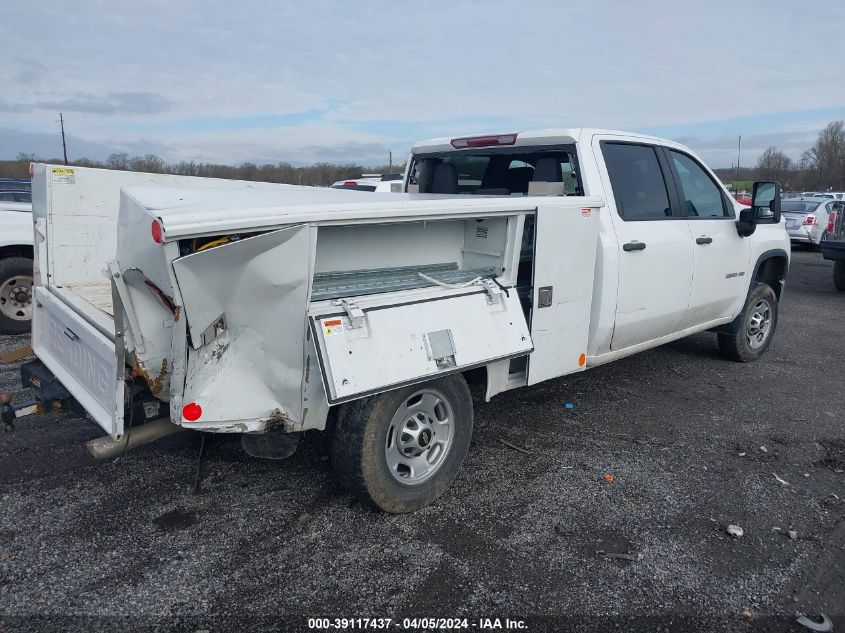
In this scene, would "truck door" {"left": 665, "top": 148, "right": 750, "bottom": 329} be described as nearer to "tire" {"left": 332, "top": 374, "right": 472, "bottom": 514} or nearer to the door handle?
the door handle

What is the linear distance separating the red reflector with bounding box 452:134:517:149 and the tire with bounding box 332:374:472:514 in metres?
2.07

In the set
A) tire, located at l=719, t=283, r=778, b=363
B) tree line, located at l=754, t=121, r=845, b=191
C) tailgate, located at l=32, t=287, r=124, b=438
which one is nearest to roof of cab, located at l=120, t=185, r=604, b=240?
tailgate, located at l=32, t=287, r=124, b=438

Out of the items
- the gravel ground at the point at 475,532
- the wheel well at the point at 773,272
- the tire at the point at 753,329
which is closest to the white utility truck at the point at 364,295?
the gravel ground at the point at 475,532

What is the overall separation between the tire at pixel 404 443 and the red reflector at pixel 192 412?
708 mm

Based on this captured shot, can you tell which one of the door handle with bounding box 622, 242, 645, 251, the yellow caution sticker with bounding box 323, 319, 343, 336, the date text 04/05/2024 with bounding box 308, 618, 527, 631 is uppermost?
the door handle with bounding box 622, 242, 645, 251

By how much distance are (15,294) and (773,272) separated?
7831mm

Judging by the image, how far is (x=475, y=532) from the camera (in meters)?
3.30

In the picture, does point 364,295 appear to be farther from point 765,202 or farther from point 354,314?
point 765,202

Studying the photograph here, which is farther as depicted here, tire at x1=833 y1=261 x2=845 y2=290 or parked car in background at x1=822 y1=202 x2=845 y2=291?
tire at x1=833 y1=261 x2=845 y2=290

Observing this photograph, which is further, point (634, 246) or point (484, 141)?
point (484, 141)

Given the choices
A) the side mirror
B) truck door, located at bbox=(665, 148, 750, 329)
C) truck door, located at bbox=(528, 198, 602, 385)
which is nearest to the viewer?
truck door, located at bbox=(528, 198, 602, 385)

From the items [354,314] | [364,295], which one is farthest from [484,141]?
[354,314]

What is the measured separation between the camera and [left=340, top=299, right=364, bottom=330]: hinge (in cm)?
294

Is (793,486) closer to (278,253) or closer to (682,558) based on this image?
(682,558)
